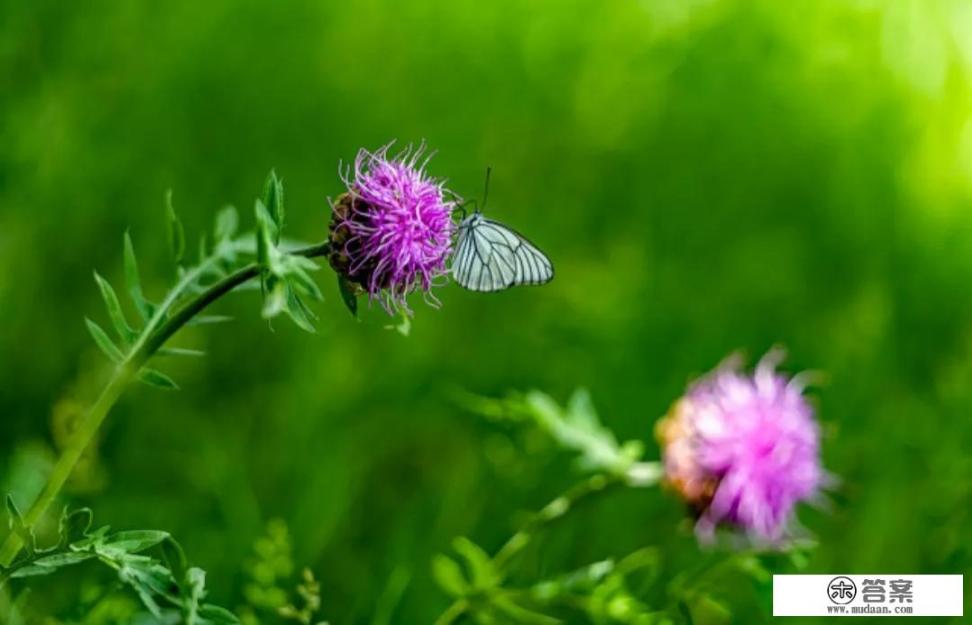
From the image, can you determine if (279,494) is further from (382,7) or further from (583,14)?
(583,14)

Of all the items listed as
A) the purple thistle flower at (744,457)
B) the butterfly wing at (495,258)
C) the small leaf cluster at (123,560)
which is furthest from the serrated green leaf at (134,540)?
the purple thistle flower at (744,457)

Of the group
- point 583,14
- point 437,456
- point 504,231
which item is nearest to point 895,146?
point 583,14

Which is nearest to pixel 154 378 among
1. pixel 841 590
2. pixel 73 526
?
pixel 73 526

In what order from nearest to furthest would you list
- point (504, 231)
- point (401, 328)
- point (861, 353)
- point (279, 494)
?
point (401, 328) → point (504, 231) → point (279, 494) → point (861, 353)

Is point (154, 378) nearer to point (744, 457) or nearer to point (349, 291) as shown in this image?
point (349, 291)

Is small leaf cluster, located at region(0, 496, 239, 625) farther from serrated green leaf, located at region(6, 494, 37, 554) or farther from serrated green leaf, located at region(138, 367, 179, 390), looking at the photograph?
serrated green leaf, located at region(138, 367, 179, 390)

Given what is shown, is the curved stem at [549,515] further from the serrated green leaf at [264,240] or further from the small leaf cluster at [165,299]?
the serrated green leaf at [264,240]
